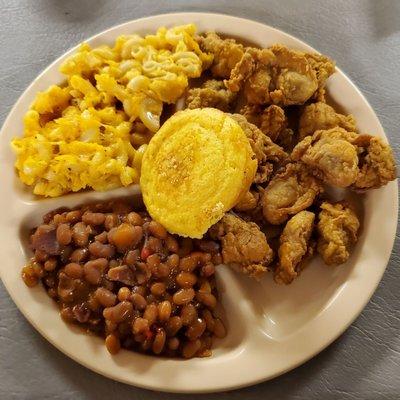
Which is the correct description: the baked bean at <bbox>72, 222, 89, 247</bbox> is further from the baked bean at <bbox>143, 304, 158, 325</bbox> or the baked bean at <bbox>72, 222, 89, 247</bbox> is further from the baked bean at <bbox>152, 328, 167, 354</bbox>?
the baked bean at <bbox>152, 328, 167, 354</bbox>

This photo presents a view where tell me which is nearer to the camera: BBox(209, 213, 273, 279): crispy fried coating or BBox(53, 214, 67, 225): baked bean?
BBox(209, 213, 273, 279): crispy fried coating

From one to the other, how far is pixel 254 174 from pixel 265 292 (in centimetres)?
58

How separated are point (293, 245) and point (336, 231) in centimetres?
21

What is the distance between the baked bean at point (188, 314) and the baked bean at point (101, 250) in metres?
0.42

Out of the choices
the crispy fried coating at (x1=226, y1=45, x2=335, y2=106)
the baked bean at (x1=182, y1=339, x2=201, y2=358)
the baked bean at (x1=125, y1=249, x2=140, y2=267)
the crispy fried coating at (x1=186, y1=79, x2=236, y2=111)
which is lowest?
the baked bean at (x1=182, y1=339, x2=201, y2=358)

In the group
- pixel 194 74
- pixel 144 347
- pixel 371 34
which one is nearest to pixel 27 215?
pixel 144 347

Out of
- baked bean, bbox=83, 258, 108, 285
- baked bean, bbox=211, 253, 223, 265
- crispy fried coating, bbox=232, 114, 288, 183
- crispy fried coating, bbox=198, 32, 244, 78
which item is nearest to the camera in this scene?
baked bean, bbox=83, 258, 108, 285

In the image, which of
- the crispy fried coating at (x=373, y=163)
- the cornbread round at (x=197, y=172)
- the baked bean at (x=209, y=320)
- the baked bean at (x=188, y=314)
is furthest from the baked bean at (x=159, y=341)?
the crispy fried coating at (x=373, y=163)

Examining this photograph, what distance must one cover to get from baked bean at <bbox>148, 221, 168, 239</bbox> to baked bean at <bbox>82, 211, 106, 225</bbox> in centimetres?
24

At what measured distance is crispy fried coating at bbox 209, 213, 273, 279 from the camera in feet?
7.82

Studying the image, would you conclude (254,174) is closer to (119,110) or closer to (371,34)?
(119,110)

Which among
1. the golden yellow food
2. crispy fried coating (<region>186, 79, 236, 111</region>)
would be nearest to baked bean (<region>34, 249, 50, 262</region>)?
the golden yellow food

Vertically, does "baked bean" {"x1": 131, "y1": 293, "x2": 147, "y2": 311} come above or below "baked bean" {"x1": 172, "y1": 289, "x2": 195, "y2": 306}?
below

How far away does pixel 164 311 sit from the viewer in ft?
7.41
